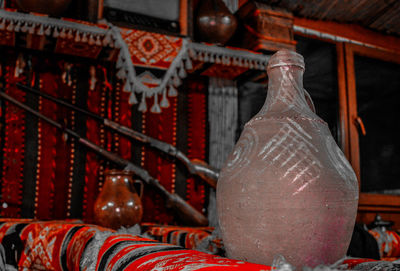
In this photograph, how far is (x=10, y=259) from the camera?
1321 millimetres

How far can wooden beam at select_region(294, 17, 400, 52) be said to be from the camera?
2.88 m

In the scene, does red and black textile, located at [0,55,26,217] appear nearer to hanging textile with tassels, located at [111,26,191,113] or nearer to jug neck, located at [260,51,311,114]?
hanging textile with tassels, located at [111,26,191,113]

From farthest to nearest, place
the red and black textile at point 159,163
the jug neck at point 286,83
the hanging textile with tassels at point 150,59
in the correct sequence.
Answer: the red and black textile at point 159,163 < the hanging textile with tassels at point 150,59 < the jug neck at point 286,83

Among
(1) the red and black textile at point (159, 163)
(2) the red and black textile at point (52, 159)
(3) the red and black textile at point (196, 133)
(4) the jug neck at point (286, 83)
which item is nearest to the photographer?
(4) the jug neck at point (286, 83)

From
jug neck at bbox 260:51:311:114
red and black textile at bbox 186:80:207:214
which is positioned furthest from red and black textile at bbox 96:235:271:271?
red and black textile at bbox 186:80:207:214

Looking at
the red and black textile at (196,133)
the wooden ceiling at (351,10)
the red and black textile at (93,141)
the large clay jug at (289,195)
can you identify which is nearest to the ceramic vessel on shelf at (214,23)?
the red and black textile at (196,133)

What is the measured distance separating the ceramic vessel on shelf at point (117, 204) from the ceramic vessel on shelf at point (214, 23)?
969 millimetres

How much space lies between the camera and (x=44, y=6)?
5.60ft

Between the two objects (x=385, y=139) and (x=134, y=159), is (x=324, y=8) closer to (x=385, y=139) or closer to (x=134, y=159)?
(x=385, y=139)

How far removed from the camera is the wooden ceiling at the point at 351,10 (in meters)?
2.68

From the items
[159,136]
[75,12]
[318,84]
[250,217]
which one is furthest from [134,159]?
[250,217]

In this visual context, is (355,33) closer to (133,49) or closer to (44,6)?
(133,49)

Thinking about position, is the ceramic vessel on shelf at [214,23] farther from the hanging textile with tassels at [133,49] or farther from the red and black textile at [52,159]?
the red and black textile at [52,159]

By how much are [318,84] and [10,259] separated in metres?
2.21
